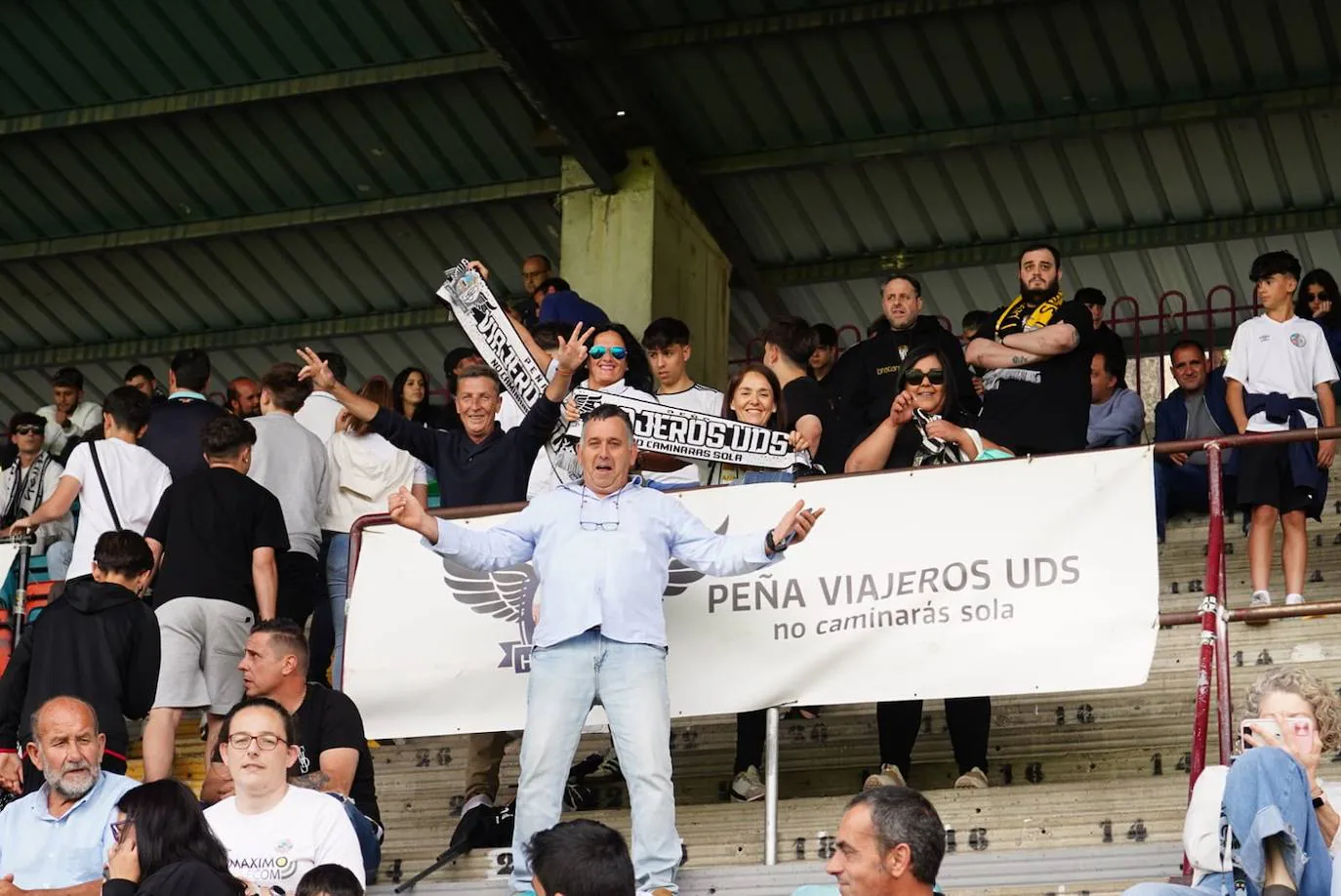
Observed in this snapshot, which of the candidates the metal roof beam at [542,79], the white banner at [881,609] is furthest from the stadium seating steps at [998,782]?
the metal roof beam at [542,79]

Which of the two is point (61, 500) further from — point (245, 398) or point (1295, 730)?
point (1295, 730)

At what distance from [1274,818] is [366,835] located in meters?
3.32

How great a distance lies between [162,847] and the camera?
5871mm

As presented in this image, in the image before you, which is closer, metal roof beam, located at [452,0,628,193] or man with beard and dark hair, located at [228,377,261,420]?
man with beard and dark hair, located at [228,377,261,420]

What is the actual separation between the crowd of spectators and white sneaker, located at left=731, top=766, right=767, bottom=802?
0.01 meters

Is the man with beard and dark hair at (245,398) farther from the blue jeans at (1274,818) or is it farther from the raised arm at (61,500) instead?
the blue jeans at (1274,818)

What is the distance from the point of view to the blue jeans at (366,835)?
7391mm

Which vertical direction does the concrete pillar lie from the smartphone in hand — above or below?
above

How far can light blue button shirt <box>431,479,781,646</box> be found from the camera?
7473 mm

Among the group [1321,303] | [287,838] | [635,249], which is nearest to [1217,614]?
[287,838]

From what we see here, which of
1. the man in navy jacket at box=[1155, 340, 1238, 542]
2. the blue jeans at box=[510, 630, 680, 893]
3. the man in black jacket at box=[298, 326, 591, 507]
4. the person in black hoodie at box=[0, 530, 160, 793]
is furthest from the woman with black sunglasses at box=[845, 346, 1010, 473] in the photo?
the person in black hoodie at box=[0, 530, 160, 793]

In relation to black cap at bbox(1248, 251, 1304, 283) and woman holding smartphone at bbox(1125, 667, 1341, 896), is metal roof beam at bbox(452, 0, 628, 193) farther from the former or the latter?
woman holding smartphone at bbox(1125, 667, 1341, 896)

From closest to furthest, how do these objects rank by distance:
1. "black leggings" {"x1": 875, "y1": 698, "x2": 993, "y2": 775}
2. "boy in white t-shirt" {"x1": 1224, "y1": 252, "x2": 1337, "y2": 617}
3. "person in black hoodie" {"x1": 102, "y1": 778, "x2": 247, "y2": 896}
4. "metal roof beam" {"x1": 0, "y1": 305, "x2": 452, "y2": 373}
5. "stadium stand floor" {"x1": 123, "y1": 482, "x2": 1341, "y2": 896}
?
"person in black hoodie" {"x1": 102, "y1": 778, "x2": 247, "y2": 896} < "stadium stand floor" {"x1": 123, "y1": 482, "x2": 1341, "y2": 896} < "black leggings" {"x1": 875, "y1": 698, "x2": 993, "y2": 775} < "boy in white t-shirt" {"x1": 1224, "y1": 252, "x2": 1337, "y2": 617} < "metal roof beam" {"x1": 0, "y1": 305, "x2": 452, "y2": 373}

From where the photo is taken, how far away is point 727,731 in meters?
9.41
